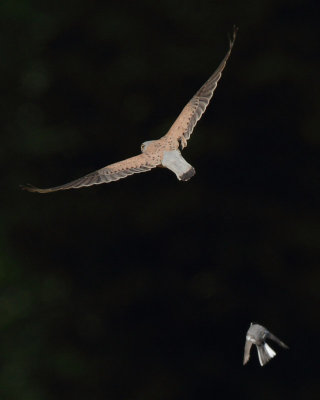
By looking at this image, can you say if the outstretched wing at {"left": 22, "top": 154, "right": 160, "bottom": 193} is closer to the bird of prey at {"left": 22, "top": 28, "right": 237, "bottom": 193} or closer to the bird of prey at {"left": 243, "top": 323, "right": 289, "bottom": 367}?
the bird of prey at {"left": 22, "top": 28, "right": 237, "bottom": 193}

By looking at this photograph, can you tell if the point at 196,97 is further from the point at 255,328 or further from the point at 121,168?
the point at 255,328

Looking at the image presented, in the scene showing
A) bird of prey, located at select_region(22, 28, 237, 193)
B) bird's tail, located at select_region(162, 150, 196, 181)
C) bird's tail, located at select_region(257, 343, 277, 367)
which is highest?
bird of prey, located at select_region(22, 28, 237, 193)

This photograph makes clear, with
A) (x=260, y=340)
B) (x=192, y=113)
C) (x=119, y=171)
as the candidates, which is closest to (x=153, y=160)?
(x=119, y=171)

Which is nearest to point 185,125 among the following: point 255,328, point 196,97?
point 196,97

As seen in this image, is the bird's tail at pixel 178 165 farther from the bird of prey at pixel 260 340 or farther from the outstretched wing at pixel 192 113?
the bird of prey at pixel 260 340

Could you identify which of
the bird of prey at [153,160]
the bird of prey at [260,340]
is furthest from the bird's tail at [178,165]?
the bird of prey at [260,340]

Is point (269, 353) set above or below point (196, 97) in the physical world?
below

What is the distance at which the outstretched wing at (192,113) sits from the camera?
4461mm

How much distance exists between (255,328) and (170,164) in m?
0.88

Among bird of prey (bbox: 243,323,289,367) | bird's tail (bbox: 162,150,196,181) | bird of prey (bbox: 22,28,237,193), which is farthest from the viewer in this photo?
bird of prey (bbox: 243,323,289,367)

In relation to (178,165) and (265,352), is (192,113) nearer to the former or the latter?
(178,165)

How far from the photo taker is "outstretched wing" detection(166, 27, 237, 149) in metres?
4.46

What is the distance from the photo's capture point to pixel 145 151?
14.5 ft

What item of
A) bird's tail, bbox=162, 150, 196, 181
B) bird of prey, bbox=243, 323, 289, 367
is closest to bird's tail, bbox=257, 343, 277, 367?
bird of prey, bbox=243, 323, 289, 367
